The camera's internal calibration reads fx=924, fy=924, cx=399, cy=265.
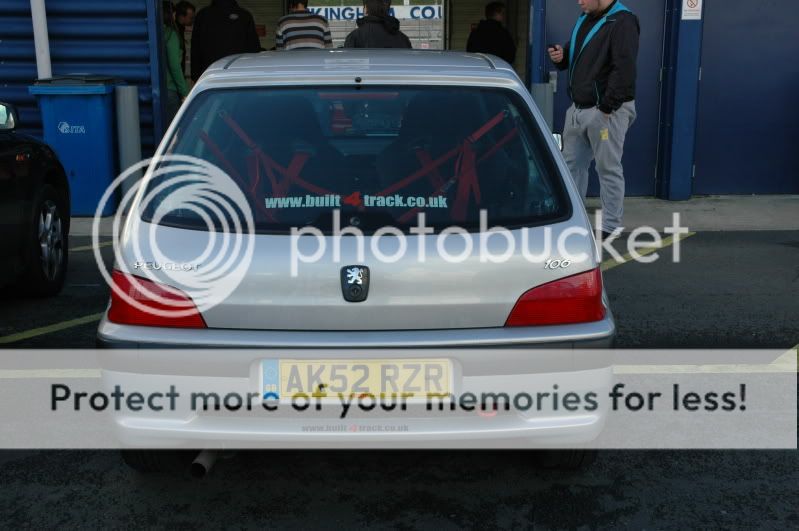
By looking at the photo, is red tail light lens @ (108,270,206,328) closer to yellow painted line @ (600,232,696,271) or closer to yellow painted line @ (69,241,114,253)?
yellow painted line @ (600,232,696,271)

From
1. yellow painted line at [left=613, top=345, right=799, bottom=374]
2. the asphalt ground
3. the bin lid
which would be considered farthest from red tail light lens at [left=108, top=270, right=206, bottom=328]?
the bin lid

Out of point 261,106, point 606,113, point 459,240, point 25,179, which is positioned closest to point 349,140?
point 261,106

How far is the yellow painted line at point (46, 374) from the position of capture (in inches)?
177

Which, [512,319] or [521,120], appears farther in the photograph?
[521,120]

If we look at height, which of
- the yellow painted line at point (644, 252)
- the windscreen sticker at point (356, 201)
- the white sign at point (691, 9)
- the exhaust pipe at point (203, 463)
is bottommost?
the yellow painted line at point (644, 252)

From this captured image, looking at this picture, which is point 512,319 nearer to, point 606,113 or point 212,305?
point 212,305

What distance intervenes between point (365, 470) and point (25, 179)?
3.20 m

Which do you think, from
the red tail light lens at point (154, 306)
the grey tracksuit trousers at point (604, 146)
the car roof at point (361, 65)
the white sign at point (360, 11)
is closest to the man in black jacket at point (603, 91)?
the grey tracksuit trousers at point (604, 146)

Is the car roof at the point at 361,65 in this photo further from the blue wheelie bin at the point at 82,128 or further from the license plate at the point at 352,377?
the blue wheelie bin at the point at 82,128

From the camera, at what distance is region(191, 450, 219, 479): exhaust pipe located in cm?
304

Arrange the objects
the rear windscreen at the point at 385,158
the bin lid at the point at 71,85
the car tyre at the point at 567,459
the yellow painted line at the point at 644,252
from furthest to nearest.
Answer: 1. the bin lid at the point at 71,85
2. the yellow painted line at the point at 644,252
3. the car tyre at the point at 567,459
4. the rear windscreen at the point at 385,158

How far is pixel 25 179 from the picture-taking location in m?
5.50

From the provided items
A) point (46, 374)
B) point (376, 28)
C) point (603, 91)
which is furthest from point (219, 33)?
point (46, 374)

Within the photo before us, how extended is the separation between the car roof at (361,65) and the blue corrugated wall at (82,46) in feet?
19.7
